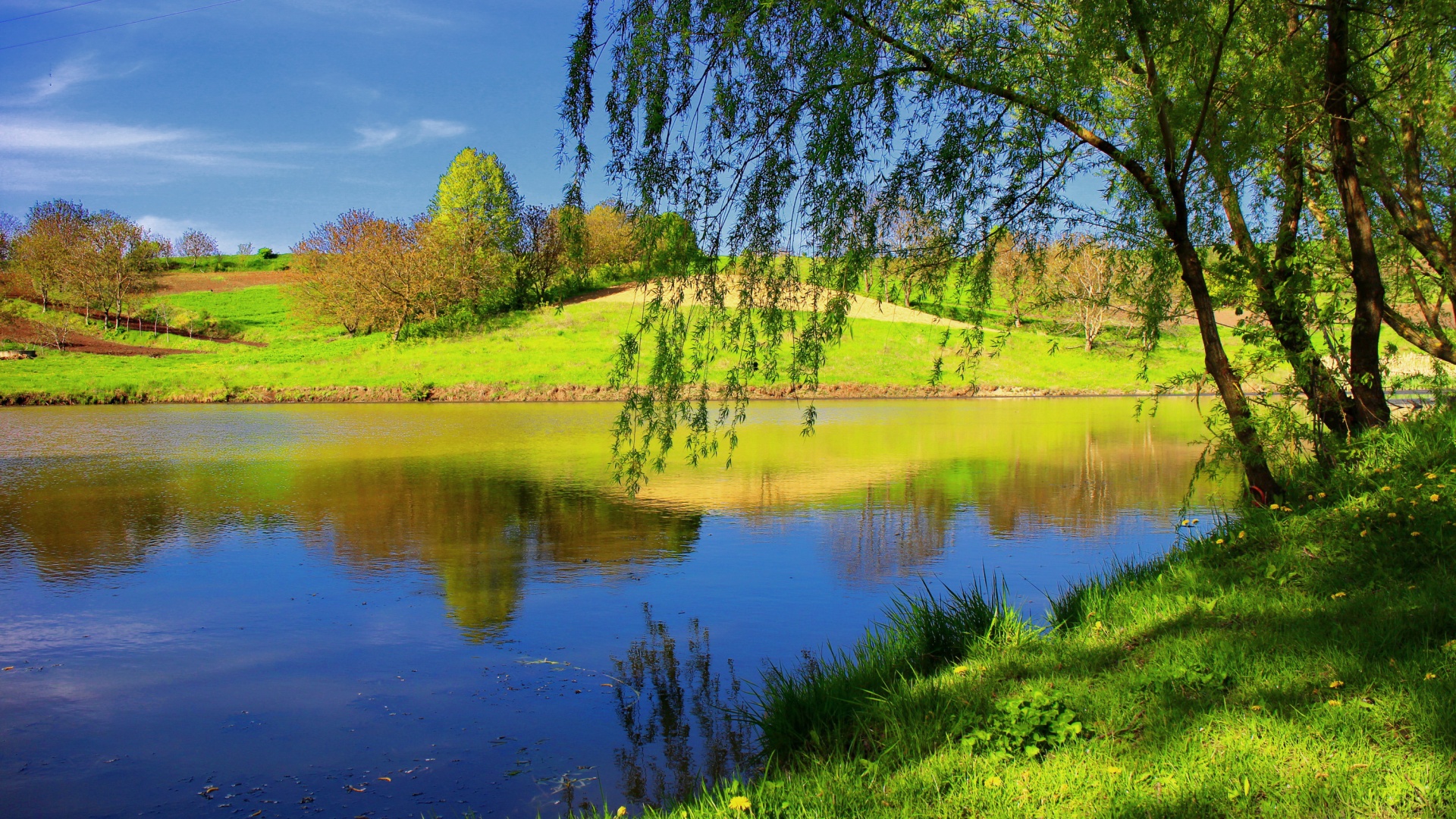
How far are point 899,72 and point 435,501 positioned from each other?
31.4 feet

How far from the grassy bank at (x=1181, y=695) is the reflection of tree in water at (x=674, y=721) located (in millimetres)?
333

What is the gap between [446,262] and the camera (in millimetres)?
47188

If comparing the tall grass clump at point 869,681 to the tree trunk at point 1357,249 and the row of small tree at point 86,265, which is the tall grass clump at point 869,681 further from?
the row of small tree at point 86,265

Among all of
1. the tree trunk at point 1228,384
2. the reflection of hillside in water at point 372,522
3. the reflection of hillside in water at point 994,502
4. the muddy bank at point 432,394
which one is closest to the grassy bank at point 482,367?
the muddy bank at point 432,394

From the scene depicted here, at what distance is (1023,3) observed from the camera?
8.56 meters

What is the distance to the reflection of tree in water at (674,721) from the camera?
200 inches

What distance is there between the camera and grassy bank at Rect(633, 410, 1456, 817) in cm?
391

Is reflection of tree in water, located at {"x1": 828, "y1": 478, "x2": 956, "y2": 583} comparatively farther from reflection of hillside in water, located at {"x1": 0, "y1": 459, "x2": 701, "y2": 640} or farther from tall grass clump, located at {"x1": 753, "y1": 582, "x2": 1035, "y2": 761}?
tall grass clump, located at {"x1": 753, "y1": 582, "x2": 1035, "y2": 761}

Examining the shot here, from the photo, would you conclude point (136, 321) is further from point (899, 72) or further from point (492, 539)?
point (899, 72)

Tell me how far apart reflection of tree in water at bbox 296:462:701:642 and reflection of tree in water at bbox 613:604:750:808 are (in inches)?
64.4

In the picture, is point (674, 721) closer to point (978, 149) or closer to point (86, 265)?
point (978, 149)

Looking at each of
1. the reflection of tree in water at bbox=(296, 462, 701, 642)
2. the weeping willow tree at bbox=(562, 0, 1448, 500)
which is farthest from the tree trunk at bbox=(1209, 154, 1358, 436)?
the reflection of tree in water at bbox=(296, 462, 701, 642)

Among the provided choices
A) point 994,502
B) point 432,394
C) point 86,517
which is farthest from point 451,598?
point 432,394

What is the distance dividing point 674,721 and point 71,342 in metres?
54.0
